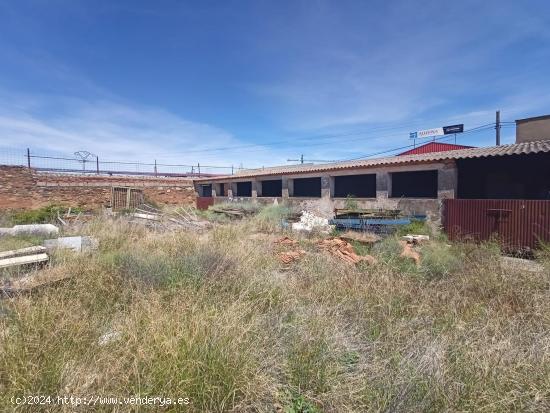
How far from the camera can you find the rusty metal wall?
8477 mm

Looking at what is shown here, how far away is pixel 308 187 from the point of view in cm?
1691

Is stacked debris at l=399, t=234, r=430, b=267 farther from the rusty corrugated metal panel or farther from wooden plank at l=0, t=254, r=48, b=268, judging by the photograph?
the rusty corrugated metal panel

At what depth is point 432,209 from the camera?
11.4 metres

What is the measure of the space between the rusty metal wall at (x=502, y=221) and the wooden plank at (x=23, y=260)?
10.0m

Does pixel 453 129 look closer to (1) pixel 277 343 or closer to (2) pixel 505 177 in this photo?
(2) pixel 505 177

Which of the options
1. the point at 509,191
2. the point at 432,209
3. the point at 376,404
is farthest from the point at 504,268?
the point at 509,191

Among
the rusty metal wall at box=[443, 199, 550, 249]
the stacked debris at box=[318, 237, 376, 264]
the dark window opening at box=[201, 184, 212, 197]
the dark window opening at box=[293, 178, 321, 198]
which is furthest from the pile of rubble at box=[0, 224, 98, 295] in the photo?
the dark window opening at box=[201, 184, 212, 197]

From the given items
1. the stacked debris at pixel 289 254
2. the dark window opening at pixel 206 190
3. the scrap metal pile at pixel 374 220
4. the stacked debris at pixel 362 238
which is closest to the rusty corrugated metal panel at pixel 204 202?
the dark window opening at pixel 206 190

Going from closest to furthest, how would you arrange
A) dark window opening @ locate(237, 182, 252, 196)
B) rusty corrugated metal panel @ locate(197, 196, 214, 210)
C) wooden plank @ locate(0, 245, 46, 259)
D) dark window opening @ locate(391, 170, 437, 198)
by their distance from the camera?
wooden plank @ locate(0, 245, 46, 259) → dark window opening @ locate(391, 170, 437, 198) → dark window opening @ locate(237, 182, 252, 196) → rusty corrugated metal panel @ locate(197, 196, 214, 210)

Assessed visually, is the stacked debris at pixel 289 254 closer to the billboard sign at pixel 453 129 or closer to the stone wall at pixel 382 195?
the stone wall at pixel 382 195

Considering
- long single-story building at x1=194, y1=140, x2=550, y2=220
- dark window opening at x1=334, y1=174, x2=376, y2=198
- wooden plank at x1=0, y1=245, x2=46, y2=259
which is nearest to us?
wooden plank at x1=0, y1=245, x2=46, y2=259

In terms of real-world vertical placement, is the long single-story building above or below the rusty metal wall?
above

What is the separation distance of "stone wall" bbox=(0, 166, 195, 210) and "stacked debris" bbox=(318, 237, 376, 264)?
1661 cm

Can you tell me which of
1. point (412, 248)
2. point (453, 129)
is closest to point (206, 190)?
point (412, 248)
